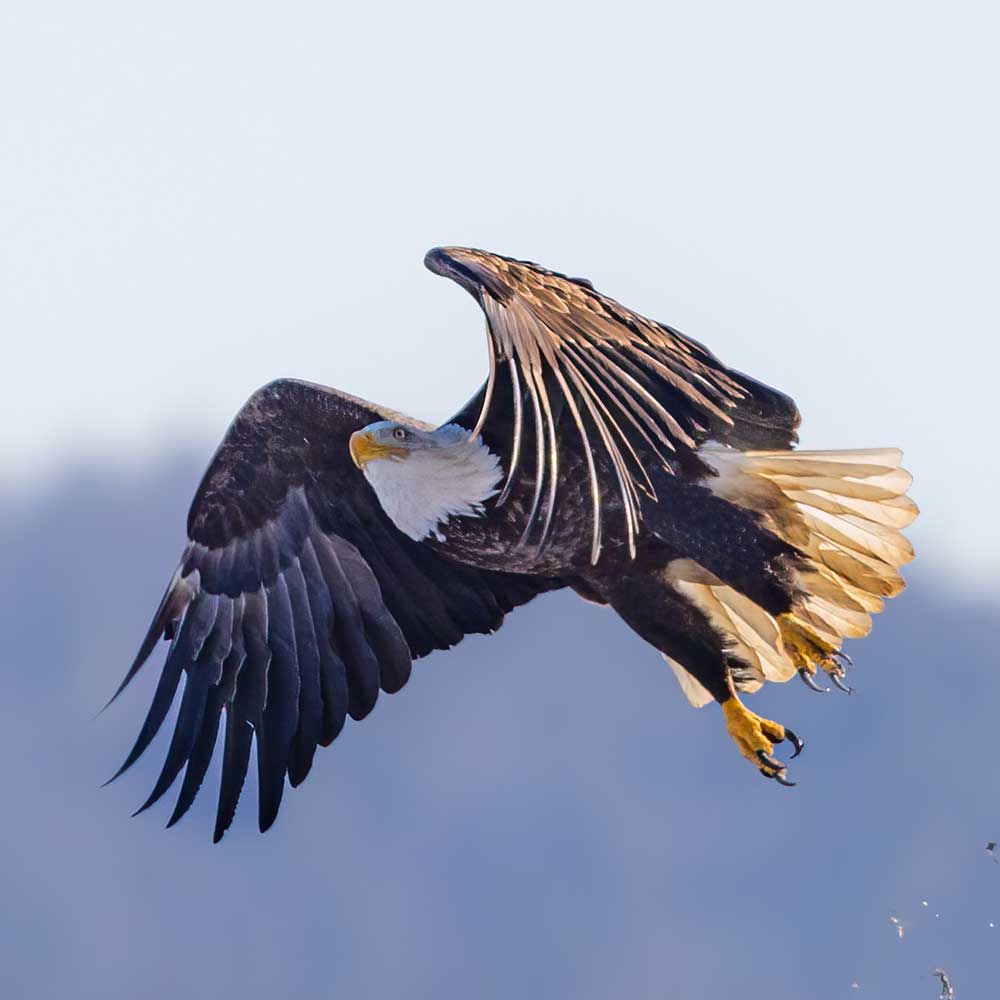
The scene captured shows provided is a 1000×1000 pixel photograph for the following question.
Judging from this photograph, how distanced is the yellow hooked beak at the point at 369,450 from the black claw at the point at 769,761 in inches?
51.1

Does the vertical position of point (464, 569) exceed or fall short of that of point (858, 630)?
it falls short

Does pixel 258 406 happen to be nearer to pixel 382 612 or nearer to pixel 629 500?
pixel 382 612

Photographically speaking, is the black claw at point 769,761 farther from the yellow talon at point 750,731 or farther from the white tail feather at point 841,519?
the white tail feather at point 841,519

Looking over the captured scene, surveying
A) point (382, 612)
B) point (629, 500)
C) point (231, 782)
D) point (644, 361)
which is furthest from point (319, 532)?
point (644, 361)

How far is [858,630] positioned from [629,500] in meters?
0.88

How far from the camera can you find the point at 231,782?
5703 mm

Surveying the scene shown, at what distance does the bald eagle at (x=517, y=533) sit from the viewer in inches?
182

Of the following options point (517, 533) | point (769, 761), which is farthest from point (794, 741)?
point (517, 533)

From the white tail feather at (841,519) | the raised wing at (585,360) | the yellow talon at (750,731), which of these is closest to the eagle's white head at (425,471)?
the raised wing at (585,360)

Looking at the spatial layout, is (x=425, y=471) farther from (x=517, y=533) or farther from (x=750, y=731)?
(x=750, y=731)

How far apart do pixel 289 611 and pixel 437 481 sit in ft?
2.68

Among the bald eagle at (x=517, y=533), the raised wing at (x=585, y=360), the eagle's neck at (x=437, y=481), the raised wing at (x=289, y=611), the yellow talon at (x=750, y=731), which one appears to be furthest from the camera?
the raised wing at (x=289, y=611)

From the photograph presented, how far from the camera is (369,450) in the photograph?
17.3 feet

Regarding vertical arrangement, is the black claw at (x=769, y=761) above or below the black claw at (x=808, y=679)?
below
